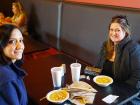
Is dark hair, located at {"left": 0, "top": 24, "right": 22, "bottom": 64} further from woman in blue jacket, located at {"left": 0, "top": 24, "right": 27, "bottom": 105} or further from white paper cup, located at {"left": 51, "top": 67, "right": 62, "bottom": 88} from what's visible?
white paper cup, located at {"left": 51, "top": 67, "right": 62, "bottom": 88}

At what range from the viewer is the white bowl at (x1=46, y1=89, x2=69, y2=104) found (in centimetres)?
128

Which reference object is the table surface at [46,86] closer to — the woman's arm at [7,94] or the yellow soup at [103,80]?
Answer: the yellow soup at [103,80]

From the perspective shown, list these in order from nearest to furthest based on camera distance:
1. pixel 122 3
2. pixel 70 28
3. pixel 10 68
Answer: pixel 10 68 → pixel 122 3 → pixel 70 28

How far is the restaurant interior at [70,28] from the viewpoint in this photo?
192 centimetres

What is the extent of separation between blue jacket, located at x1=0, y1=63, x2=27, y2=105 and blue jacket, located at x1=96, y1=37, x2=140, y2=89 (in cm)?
72

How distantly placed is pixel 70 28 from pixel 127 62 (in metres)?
1.18

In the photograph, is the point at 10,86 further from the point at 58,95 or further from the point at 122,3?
the point at 122,3

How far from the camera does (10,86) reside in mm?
1152

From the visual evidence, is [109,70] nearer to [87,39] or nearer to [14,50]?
[87,39]

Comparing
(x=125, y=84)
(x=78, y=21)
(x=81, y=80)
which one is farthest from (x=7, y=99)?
(x=78, y=21)

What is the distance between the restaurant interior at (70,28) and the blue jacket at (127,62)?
252 mm

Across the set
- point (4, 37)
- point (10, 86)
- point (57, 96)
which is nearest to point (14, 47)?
point (4, 37)

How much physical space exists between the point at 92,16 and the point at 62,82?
1037 mm

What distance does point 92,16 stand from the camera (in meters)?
2.35
